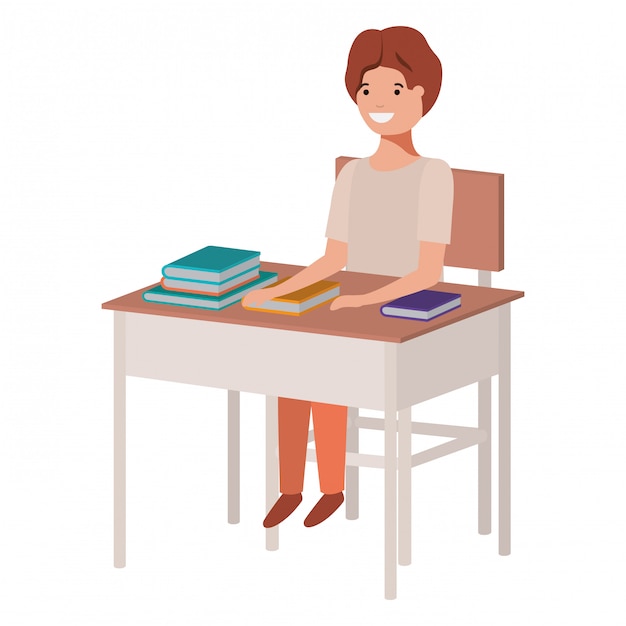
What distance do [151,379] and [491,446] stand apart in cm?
166

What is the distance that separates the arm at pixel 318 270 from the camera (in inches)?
456

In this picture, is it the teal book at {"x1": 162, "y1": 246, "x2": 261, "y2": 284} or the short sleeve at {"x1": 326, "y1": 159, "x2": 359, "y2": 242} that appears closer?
the teal book at {"x1": 162, "y1": 246, "x2": 261, "y2": 284}

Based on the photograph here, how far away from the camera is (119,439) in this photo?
11.8 metres

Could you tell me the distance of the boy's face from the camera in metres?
11.7

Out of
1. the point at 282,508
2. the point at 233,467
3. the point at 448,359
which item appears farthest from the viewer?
the point at 233,467

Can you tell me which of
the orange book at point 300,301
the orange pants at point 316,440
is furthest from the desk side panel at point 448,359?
the orange pants at point 316,440

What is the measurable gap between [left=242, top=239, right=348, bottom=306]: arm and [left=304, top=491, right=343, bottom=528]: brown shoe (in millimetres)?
1020

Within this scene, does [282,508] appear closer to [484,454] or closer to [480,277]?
[484,454]

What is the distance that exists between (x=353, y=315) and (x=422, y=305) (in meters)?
0.31

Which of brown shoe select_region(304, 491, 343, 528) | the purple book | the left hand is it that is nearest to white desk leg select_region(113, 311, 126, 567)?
brown shoe select_region(304, 491, 343, 528)

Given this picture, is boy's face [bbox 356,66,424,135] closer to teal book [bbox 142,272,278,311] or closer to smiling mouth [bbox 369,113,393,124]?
smiling mouth [bbox 369,113,393,124]

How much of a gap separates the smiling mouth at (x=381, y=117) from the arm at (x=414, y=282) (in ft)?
1.97

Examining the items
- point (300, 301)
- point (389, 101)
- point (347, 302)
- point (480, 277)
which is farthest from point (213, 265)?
point (480, 277)

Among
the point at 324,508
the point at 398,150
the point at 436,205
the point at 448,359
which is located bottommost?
the point at 324,508
